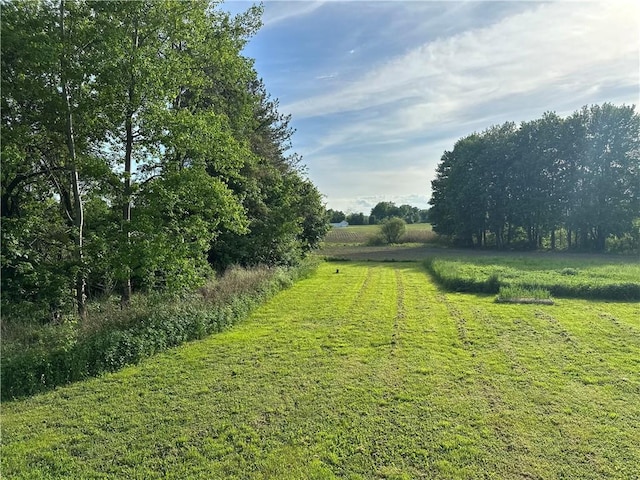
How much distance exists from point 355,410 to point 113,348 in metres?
5.10

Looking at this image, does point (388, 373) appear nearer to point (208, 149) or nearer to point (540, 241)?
point (208, 149)

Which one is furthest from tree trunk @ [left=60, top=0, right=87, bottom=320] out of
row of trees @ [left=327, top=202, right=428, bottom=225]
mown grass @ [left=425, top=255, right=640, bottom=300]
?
row of trees @ [left=327, top=202, right=428, bottom=225]

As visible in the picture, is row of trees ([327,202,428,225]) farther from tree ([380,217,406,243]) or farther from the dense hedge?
the dense hedge

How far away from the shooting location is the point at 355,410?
571 cm

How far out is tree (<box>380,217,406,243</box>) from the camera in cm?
4969

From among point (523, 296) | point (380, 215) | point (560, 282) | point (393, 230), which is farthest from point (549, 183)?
point (380, 215)

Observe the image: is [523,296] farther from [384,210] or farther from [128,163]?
[384,210]

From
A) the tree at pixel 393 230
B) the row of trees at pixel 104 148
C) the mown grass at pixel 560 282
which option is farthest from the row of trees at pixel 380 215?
the row of trees at pixel 104 148

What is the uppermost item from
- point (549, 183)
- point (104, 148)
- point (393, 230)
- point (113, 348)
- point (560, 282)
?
point (549, 183)

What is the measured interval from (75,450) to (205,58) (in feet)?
33.8

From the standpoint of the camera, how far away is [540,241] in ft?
130

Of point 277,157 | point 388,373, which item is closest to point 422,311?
point 388,373

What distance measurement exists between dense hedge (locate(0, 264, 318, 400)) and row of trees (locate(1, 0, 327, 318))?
89 cm

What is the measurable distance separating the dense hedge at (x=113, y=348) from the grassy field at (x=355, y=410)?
350mm
